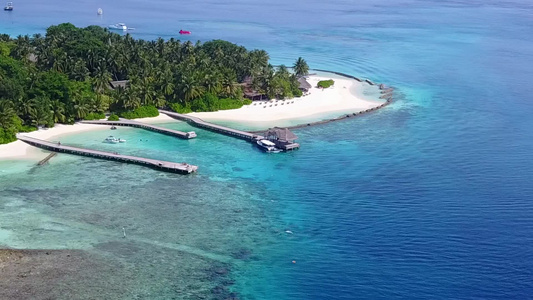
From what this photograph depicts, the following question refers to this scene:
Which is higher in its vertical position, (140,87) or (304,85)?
(304,85)

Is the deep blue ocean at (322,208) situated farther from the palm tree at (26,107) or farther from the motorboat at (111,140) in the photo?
the palm tree at (26,107)

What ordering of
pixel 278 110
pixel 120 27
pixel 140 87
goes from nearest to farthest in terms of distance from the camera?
pixel 140 87, pixel 278 110, pixel 120 27

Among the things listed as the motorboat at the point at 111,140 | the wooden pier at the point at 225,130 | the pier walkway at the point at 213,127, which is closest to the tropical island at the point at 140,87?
the pier walkway at the point at 213,127

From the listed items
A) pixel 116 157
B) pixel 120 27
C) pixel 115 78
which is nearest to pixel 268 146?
pixel 116 157

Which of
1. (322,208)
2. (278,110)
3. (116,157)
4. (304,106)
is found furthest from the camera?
(304,106)

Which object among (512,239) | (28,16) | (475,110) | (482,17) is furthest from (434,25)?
(512,239)

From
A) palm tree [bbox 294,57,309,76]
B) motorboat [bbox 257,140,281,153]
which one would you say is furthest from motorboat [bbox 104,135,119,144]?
palm tree [bbox 294,57,309,76]

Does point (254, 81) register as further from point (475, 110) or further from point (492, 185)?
point (492, 185)

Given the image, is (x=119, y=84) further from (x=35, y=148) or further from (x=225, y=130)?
(x=35, y=148)
